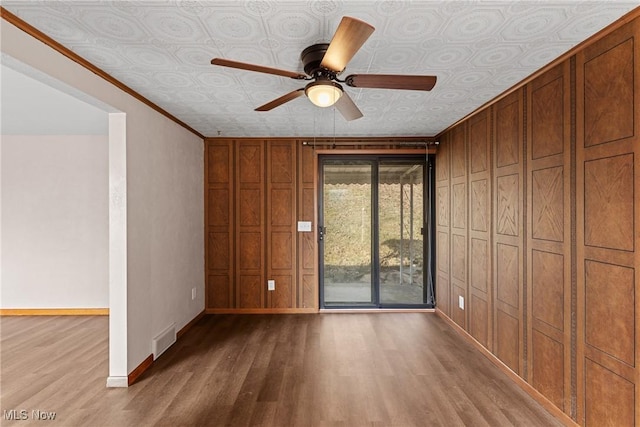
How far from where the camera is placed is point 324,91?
173cm

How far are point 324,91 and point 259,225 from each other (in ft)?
9.55

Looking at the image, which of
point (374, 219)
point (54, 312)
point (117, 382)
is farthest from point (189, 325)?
point (374, 219)

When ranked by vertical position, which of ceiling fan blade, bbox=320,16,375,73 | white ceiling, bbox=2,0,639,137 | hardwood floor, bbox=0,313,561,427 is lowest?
hardwood floor, bbox=0,313,561,427

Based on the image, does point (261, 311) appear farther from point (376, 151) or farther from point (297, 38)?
point (297, 38)

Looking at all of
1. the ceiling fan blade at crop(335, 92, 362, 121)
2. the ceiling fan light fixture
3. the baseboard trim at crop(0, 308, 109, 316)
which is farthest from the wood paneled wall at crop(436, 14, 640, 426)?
the baseboard trim at crop(0, 308, 109, 316)

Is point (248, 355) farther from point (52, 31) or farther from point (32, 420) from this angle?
point (52, 31)

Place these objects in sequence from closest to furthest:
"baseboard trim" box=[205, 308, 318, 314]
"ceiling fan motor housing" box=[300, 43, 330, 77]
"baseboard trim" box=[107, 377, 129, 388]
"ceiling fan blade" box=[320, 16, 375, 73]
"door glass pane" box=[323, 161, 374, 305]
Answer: "ceiling fan blade" box=[320, 16, 375, 73] < "ceiling fan motor housing" box=[300, 43, 330, 77] < "baseboard trim" box=[107, 377, 129, 388] < "baseboard trim" box=[205, 308, 318, 314] < "door glass pane" box=[323, 161, 374, 305]

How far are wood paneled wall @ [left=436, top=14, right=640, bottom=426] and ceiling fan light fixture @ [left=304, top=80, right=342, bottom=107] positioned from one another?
1536mm

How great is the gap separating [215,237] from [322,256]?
1.55 meters

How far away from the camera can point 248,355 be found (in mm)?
3035

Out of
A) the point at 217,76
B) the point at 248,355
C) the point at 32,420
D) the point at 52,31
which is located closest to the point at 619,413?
the point at 248,355

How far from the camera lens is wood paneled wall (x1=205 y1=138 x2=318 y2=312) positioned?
4340 millimetres

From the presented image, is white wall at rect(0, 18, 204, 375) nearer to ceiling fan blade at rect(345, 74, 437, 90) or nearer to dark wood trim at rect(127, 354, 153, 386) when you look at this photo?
dark wood trim at rect(127, 354, 153, 386)

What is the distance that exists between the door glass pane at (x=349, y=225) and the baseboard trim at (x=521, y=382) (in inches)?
53.4
